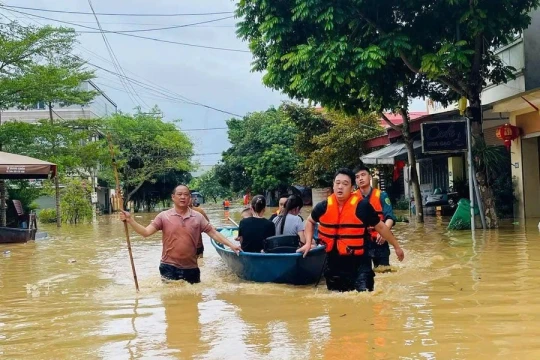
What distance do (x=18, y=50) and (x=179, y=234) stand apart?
16.9 meters

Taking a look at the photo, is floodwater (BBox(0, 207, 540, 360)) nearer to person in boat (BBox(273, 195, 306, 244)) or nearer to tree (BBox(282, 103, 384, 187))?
person in boat (BBox(273, 195, 306, 244))

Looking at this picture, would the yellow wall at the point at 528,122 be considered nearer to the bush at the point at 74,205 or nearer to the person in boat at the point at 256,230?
the person in boat at the point at 256,230

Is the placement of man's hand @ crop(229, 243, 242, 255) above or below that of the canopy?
below

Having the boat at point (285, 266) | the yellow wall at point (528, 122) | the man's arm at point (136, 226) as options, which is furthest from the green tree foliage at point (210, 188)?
the man's arm at point (136, 226)

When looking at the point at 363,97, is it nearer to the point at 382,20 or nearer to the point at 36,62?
the point at 382,20

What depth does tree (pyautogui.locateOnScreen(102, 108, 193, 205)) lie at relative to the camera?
45844 mm

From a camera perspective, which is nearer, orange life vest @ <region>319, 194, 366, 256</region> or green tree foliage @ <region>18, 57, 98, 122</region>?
orange life vest @ <region>319, 194, 366, 256</region>

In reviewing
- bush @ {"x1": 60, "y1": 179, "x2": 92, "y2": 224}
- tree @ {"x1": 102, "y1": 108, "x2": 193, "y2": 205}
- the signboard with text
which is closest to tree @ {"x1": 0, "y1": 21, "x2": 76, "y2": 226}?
bush @ {"x1": 60, "y1": 179, "x2": 92, "y2": 224}

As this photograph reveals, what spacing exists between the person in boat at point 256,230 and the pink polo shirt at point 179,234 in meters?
1.18

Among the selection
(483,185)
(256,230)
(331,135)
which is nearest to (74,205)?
(331,135)

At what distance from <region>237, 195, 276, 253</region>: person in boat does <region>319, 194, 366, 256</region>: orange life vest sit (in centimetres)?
275

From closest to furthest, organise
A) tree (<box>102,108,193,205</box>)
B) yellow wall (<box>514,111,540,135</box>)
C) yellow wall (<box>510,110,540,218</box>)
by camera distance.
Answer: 1. yellow wall (<box>514,111,540,135</box>)
2. yellow wall (<box>510,110,540,218</box>)
3. tree (<box>102,108,193,205</box>)

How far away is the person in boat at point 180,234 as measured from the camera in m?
7.75

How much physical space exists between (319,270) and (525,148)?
10.9m
